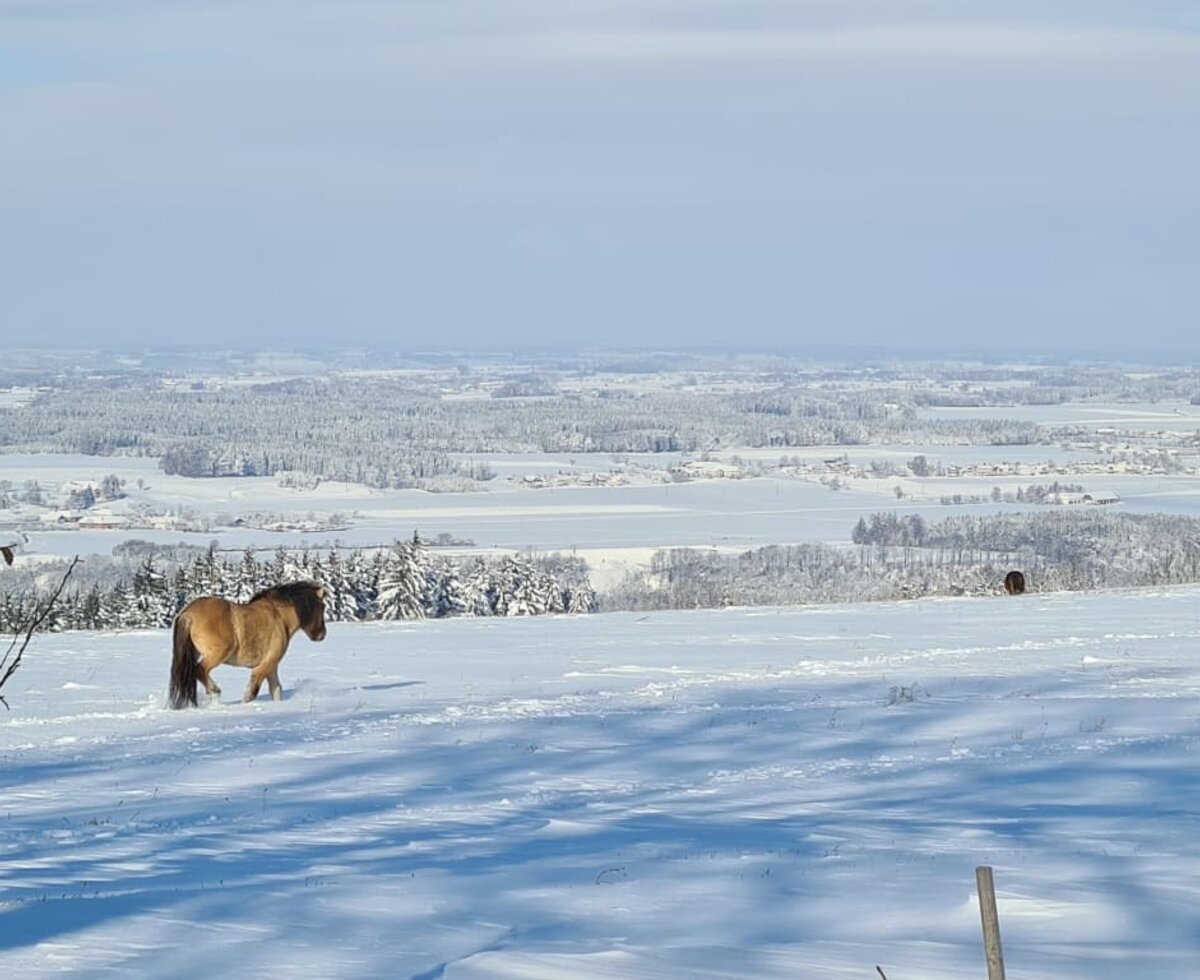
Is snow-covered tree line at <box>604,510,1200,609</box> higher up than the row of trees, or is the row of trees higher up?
the row of trees

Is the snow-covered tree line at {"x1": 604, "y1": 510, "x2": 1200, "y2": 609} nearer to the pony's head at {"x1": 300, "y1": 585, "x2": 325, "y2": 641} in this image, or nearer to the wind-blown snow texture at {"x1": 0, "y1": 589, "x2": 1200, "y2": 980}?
the pony's head at {"x1": 300, "y1": 585, "x2": 325, "y2": 641}

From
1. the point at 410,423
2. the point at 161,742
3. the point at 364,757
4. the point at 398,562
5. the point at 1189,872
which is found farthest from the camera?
the point at 410,423

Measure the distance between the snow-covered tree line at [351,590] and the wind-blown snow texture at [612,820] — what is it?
24746 millimetres

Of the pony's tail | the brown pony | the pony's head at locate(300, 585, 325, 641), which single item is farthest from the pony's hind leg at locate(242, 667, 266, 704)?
the pony's head at locate(300, 585, 325, 641)

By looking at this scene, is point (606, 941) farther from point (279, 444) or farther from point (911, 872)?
point (279, 444)

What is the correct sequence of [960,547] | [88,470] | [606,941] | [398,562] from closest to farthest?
[606,941] < [398,562] < [960,547] < [88,470]

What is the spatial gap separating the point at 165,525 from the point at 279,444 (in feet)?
180

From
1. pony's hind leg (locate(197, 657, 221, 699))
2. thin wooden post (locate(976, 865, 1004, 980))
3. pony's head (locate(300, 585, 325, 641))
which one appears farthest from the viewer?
pony's head (locate(300, 585, 325, 641))

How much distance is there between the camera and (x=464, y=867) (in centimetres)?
653

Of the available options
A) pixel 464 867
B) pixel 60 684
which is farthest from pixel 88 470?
pixel 464 867

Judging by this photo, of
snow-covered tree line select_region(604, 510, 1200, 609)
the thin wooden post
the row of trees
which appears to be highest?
the row of trees

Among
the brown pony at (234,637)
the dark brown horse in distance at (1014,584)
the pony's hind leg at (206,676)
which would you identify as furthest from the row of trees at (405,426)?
the pony's hind leg at (206,676)

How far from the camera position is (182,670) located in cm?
1357

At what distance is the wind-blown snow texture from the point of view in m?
4.92
